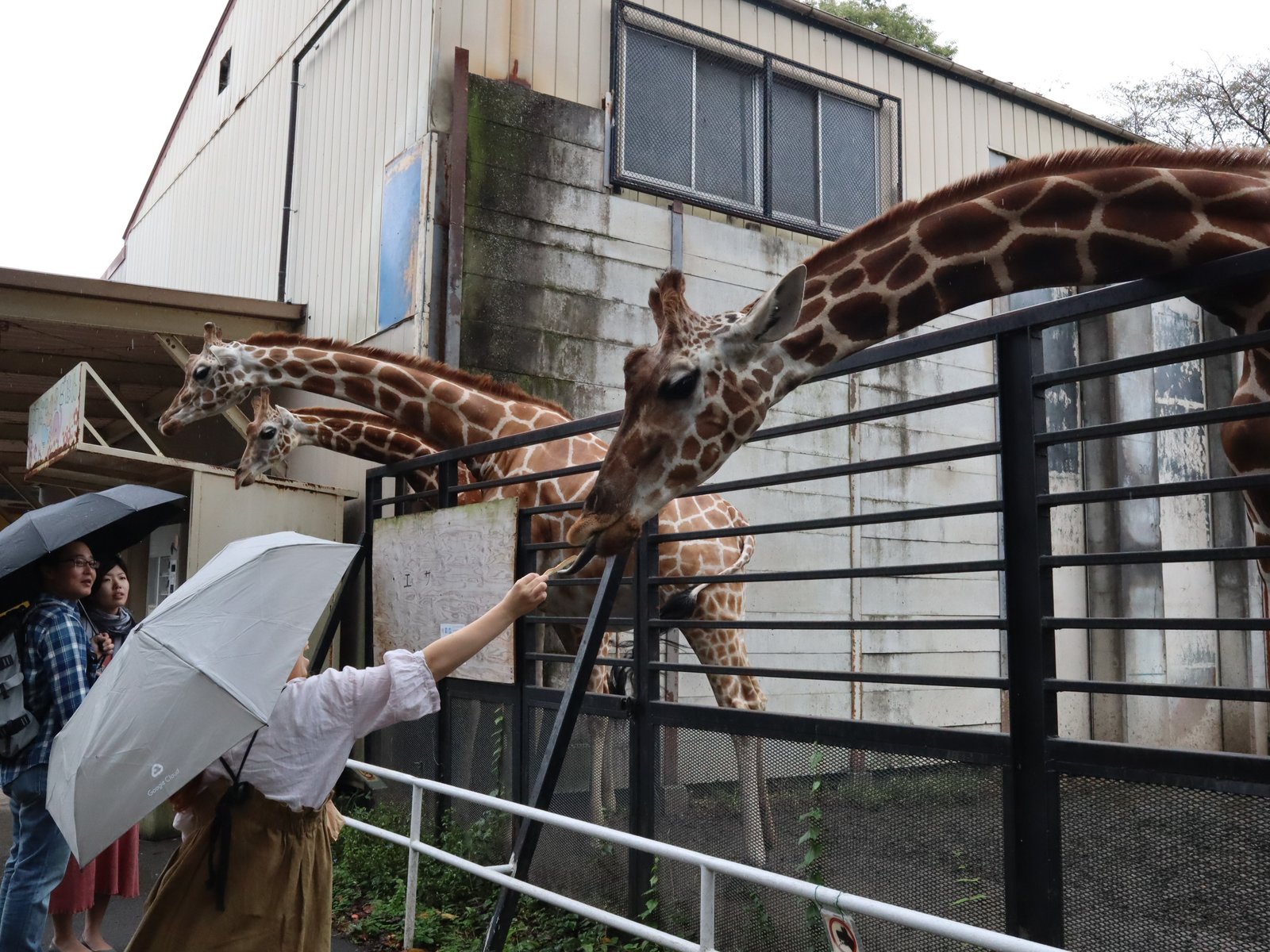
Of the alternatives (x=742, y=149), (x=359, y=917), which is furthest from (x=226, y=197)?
(x=359, y=917)

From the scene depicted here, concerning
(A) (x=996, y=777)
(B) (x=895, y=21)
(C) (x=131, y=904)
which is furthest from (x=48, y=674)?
(B) (x=895, y=21)

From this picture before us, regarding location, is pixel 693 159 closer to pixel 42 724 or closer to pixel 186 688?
pixel 42 724

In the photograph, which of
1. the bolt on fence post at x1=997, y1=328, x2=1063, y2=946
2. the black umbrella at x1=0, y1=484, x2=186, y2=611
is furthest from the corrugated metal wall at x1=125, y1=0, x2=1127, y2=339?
the bolt on fence post at x1=997, y1=328, x2=1063, y2=946

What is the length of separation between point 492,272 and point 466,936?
Answer: 5169mm

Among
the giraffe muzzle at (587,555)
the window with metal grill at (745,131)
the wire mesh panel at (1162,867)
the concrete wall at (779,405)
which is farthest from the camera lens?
the window with metal grill at (745,131)

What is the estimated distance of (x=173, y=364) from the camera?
11.1 meters

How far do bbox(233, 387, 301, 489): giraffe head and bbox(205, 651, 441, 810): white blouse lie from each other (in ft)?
17.4

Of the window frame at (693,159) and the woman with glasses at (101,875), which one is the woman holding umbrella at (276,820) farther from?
the window frame at (693,159)

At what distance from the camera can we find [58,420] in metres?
8.38

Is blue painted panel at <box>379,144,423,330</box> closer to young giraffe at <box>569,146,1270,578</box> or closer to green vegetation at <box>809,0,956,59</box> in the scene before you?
young giraffe at <box>569,146,1270,578</box>

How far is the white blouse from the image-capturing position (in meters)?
2.73

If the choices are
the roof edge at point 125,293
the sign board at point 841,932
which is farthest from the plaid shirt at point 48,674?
the roof edge at point 125,293

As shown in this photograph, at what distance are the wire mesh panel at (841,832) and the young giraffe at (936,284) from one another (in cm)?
116

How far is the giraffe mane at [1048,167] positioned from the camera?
3.37m
